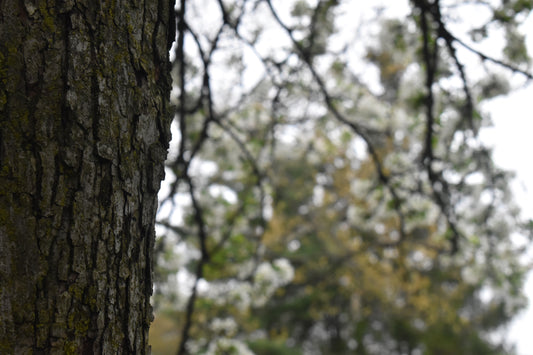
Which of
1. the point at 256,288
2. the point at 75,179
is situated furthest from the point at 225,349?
the point at 75,179

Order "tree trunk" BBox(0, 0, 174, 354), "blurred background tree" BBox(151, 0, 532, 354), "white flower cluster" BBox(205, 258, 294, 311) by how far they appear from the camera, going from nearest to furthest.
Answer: "tree trunk" BBox(0, 0, 174, 354), "blurred background tree" BBox(151, 0, 532, 354), "white flower cluster" BBox(205, 258, 294, 311)

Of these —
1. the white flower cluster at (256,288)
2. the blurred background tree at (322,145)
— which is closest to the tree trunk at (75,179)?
the blurred background tree at (322,145)

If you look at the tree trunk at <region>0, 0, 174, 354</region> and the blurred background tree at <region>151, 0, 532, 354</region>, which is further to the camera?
the blurred background tree at <region>151, 0, 532, 354</region>

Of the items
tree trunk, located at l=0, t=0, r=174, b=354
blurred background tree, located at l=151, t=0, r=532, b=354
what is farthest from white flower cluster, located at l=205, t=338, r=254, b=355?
tree trunk, located at l=0, t=0, r=174, b=354

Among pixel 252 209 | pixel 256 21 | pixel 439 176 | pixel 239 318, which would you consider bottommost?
pixel 439 176

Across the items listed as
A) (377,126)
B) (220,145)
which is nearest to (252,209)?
(220,145)

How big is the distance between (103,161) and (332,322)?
1365 cm

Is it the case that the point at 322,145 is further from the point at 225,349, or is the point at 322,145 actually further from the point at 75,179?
the point at 75,179

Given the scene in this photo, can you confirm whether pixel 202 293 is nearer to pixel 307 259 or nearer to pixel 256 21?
pixel 256 21

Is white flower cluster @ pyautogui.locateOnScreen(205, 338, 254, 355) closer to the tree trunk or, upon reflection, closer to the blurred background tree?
the blurred background tree

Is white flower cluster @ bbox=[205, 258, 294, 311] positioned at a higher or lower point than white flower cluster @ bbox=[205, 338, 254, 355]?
higher

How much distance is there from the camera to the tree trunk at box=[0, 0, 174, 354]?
0.81m

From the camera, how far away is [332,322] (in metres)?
13.8

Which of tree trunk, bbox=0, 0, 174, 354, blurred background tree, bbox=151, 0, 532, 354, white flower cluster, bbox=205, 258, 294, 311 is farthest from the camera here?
white flower cluster, bbox=205, 258, 294, 311
